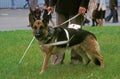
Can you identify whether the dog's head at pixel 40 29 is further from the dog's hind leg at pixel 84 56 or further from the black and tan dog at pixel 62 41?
the dog's hind leg at pixel 84 56

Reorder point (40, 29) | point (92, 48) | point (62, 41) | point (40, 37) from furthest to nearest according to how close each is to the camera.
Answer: point (92, 48) < point (62, 41) < point (40, 37) < point (40, 29)

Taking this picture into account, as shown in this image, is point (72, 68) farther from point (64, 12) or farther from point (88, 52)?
point (64, 12)

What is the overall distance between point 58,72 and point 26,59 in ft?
6.22

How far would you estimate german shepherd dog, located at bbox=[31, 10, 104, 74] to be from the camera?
27.1ft

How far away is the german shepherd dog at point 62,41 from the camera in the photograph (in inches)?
325

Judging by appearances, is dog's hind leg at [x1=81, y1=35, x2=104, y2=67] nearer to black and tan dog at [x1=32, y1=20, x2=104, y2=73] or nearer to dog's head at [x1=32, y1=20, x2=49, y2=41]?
black and tan dog at [x1=32, y1=20, x2=104, y2=73]

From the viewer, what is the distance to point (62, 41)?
871cm

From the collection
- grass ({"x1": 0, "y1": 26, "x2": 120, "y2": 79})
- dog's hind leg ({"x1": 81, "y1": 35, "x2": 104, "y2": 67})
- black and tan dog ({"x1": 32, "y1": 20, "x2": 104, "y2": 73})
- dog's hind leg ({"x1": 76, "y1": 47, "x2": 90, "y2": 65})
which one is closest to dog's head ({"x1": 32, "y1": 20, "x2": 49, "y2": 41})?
black and tan dog ({"x1": 32, "y1": 20, "x2": 104, "y2": 73})

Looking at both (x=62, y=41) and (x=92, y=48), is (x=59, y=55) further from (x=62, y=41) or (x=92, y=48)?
(x=62, y=41)

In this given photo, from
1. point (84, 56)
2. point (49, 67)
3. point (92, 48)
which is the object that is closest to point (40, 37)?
point (49, 67)

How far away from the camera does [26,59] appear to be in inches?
412

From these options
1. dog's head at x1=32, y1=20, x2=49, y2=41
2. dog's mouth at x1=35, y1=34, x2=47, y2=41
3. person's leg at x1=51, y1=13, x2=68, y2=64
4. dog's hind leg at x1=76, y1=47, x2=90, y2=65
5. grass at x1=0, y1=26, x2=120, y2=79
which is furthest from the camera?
person's leg at x1=51, y1=13, x2=68, y2=64

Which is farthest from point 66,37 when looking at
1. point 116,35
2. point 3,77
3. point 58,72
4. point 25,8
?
point 25,8

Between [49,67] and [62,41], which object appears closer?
[62,41]
